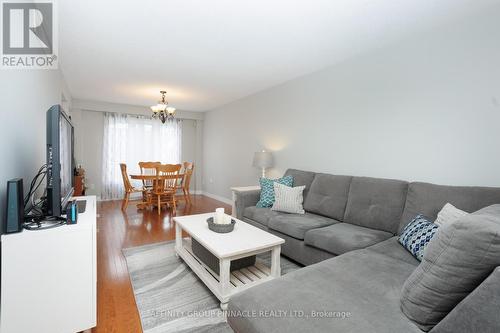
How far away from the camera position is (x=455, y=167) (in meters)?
2.17

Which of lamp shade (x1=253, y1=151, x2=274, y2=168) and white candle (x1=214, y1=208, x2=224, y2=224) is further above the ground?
lamp shade (x1=253, y1=151, x2=274, y2=168)

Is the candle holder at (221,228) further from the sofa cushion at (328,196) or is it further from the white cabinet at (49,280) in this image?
the sofa cushion at (328,196)

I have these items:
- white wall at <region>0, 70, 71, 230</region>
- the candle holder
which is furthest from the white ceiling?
the candle holder

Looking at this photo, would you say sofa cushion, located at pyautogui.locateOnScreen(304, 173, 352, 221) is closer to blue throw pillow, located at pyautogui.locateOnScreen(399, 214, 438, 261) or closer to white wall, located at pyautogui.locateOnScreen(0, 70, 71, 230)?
blue throw pillow, located at pyautogui.locateOnScreen(399, 214, 438, 261)

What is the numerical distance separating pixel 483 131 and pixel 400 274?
59.2 inches

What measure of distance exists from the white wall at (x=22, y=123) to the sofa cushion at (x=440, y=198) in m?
2.97

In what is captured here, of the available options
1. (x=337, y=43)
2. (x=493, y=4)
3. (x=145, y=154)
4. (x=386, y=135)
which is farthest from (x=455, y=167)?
(x=145, y=154)

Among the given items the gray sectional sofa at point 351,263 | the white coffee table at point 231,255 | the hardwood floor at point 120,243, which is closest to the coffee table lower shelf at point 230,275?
the white coffee table at point 231,255

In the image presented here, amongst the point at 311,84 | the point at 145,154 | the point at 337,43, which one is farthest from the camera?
the point at 145,154

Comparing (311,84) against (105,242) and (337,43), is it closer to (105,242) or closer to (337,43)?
(337,43)

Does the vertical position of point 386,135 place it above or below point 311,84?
below

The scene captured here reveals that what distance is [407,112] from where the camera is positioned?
2.49 meters

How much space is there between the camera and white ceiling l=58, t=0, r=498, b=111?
1939mm

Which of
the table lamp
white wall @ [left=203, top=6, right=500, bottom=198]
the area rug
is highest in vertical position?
white wall @ [left=203, top=6, right=500, bottom=198]
